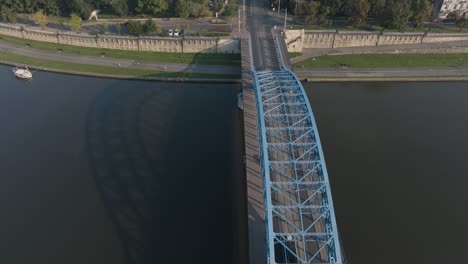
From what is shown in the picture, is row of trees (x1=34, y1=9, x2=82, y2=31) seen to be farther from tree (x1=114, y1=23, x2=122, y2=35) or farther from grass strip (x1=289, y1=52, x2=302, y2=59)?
grass strip (x1=289, y1=52, x2=302, y2=59)

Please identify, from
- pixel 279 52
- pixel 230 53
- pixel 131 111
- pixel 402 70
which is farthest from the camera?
pixel 230 53

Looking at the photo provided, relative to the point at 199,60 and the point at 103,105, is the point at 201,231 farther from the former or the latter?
the point at 199,60

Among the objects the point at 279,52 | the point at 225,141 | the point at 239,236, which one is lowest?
the point at 239,236

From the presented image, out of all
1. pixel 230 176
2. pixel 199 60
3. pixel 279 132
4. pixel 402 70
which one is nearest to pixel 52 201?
pixel 230 176

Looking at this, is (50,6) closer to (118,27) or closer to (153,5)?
(118,27)

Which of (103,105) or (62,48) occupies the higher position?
(62,48)

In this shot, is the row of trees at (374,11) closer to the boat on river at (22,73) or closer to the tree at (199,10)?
the tree at (199,10)

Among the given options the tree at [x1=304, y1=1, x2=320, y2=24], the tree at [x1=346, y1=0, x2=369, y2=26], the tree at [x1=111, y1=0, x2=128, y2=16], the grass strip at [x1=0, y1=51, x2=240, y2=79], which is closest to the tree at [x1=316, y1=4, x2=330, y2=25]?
the tree at [x1=304, y1=1, x2=320, y2=24]

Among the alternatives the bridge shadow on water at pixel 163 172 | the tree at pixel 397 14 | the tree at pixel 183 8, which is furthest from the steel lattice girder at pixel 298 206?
the tree at pixel 183 8
